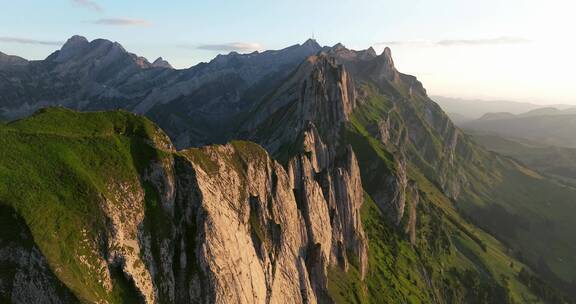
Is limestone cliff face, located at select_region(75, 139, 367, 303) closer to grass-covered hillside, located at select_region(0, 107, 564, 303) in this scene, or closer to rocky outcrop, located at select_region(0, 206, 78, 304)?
grass-covered hillside, located at select_region(0, 107, 564, 303)

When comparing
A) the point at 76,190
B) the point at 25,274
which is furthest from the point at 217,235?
the point at 25,274

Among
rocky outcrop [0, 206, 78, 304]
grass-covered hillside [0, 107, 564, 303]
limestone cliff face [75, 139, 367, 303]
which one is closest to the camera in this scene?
rocky outcrop [0, 206, 78, 304]

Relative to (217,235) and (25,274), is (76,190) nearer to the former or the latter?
(25,274)

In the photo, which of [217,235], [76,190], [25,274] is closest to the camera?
[25,274]

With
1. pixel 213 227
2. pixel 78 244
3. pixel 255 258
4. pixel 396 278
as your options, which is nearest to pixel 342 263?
pixel 396 278

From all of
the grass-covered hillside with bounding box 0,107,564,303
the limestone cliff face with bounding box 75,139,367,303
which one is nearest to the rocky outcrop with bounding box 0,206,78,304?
the grass-covered hillside with bounding box 0,107,564,303

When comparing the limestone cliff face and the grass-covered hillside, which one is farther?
the limestone cliff face

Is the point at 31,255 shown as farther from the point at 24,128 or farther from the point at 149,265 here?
the point at 24,128

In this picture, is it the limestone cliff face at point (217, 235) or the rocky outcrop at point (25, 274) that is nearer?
the rocky outcrop at point (25, 274)

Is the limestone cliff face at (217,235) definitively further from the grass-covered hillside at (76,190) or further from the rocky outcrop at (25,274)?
the rocky outcrop at (25,274)

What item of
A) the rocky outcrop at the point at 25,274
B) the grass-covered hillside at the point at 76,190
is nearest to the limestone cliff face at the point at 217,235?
the grass-covered hillside at the point at 76,190

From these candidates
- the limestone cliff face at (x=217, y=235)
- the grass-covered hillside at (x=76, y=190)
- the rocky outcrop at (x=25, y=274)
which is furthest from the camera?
the limestone cliff face at (x=217, y=235)
